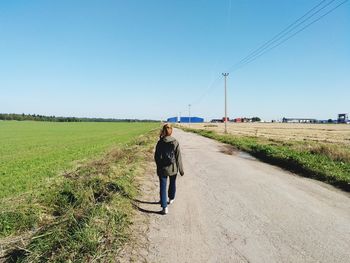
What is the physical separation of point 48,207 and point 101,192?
138cm

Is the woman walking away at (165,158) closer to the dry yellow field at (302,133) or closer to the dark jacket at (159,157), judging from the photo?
the dark jacket at (159,157)

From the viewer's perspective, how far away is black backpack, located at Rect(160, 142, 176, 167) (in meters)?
6.80

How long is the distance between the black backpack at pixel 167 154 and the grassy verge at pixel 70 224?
1323 millimetres

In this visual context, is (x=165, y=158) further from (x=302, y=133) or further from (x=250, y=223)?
(x=302, y=133)

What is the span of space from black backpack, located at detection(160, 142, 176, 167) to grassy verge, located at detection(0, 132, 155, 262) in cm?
132

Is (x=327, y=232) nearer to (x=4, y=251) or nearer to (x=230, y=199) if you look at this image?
(x=230, y=199)

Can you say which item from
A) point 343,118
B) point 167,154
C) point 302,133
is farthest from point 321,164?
point 343,118

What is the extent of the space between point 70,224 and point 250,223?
3.41 m

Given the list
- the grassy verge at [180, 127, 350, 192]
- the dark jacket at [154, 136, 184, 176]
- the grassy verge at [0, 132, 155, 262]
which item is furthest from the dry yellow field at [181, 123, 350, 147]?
the grassy verge at [0, 132, 155, 262]

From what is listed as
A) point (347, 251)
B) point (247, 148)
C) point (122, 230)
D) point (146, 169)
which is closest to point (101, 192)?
point (122, 230)

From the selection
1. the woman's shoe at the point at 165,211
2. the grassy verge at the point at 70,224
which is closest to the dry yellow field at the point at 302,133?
the woman's shoe at the point at 165,211

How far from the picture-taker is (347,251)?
4730 millimetres

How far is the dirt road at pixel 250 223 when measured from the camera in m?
4.69

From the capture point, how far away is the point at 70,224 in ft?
18.2
